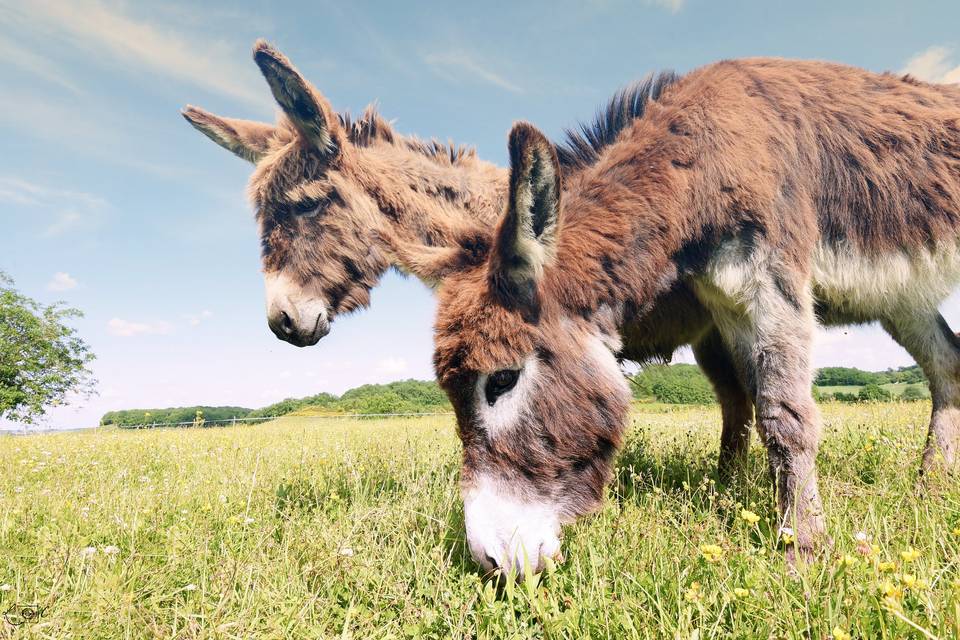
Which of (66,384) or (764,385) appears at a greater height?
(66,384)

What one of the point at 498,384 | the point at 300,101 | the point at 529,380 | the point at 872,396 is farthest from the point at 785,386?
the point at 872,396

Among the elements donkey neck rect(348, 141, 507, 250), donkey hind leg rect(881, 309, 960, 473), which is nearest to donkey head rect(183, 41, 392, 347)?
donkey neck rect(348, 141, 507, 250)

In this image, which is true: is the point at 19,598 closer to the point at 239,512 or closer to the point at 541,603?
the point at 239,512

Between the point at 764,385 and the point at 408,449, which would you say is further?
the point at 408,449

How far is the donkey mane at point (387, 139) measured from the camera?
5.60m

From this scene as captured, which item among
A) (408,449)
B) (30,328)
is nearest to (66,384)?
(30,328)

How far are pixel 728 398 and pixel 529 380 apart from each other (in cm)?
256

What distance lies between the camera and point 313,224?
17.5ft

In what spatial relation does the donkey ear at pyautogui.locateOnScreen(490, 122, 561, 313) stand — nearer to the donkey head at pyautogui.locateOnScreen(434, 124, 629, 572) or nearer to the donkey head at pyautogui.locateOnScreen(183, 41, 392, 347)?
the donkey head at pyautogui.locateOnScreen(434, 124, 629, 572)

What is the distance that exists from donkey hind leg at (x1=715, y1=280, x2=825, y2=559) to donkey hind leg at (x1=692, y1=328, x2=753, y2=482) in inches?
53.8

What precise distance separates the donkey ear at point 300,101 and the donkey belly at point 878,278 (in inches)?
171

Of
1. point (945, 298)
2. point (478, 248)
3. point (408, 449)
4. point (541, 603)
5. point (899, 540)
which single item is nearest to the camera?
point (541, 603)

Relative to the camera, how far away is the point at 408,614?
2.08m

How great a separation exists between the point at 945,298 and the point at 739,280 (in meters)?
2.43
